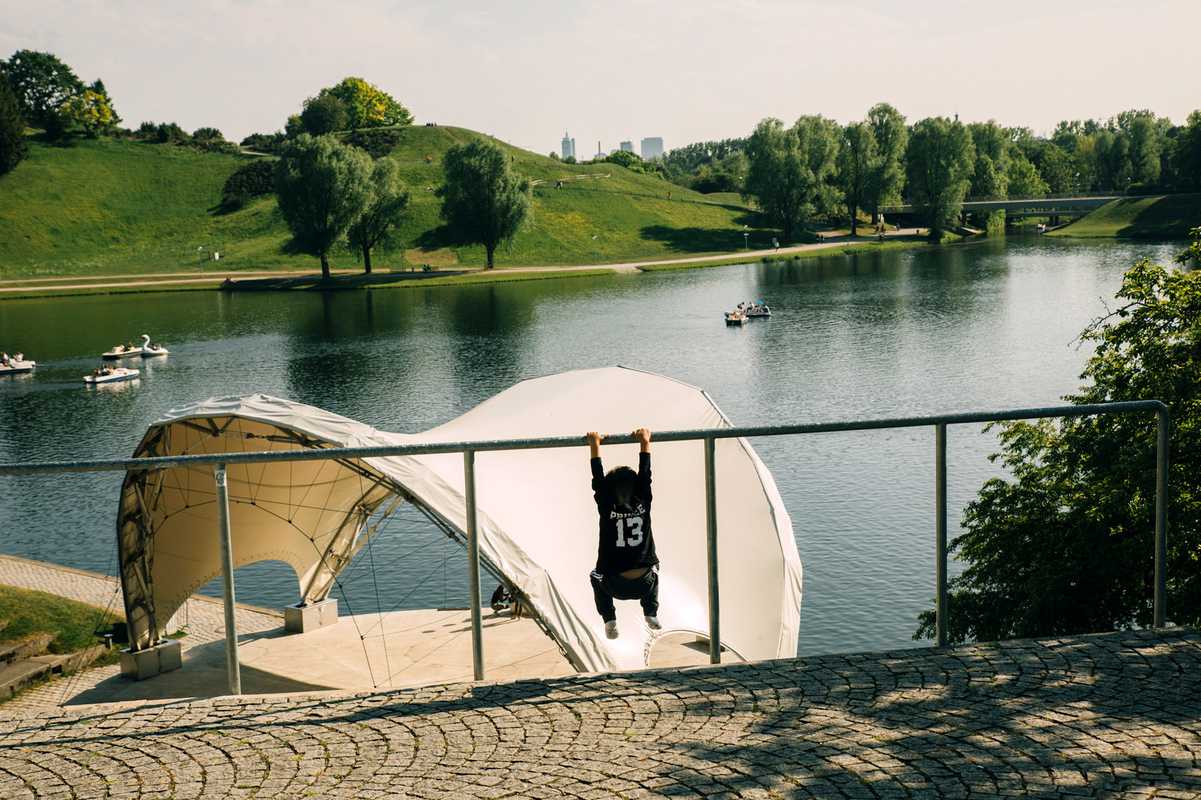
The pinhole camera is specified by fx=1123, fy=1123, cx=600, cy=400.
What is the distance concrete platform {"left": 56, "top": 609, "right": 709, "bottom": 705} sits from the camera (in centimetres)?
1691

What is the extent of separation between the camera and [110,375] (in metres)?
60.9

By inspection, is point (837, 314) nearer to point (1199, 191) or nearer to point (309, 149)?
point (309, 149)

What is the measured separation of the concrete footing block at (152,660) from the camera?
57.5 ft

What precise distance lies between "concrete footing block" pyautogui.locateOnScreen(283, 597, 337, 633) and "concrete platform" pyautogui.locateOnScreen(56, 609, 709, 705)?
179mm

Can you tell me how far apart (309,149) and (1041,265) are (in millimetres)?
71611

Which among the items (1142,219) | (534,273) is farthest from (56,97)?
(1142,219)

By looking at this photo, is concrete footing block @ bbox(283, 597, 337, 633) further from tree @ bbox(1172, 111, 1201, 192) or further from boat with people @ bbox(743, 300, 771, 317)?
tree @ bbox(1172, 111, 1201, 192)

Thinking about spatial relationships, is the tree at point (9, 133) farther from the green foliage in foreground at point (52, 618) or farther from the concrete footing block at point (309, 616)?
the concrete footing block at point (309, 616)

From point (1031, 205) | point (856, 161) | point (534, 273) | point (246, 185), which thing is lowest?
point (534, 273)

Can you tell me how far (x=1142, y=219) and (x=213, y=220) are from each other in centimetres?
12088

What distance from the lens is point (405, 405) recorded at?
5044 cm

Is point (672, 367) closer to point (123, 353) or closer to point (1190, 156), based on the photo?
point (123, 353)

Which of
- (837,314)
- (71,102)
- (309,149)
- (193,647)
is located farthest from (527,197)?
(193,647)

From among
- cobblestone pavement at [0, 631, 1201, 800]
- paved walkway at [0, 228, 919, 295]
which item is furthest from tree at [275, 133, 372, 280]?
cobblestone pavement at [0, 631, 1201, 800]
